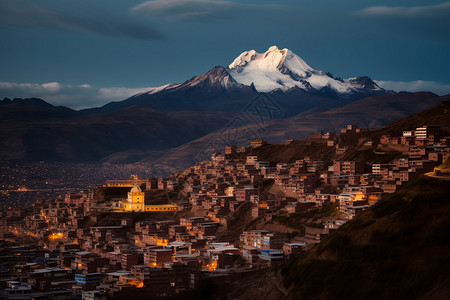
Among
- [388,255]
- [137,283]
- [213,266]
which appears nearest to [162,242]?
[213,266]

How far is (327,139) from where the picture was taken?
2953 inches

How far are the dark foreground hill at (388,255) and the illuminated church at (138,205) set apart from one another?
24.9 meters

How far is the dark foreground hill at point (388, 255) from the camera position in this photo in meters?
33.5

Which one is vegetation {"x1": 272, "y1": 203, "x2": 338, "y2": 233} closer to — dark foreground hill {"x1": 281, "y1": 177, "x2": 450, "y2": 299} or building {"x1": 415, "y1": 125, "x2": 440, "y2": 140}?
dark foreground hill {"x1": 281, "y1": 177, "x2": 450, "y2": 299}

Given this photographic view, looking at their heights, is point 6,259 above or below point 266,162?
below

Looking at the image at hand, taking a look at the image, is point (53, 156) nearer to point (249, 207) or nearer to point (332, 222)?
point (249, 207)

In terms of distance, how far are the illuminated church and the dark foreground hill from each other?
981 inches

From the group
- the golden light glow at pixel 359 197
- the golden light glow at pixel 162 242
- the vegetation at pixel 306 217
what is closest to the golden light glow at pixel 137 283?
the vegetation at pixel 306 217

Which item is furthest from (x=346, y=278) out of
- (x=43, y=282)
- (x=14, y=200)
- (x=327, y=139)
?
(x=14, y=200)

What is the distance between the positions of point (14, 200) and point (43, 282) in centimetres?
5644

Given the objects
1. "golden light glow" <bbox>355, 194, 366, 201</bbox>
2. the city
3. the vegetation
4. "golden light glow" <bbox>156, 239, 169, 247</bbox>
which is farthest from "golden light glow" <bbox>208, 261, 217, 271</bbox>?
"golden light glow" <bbox>355, 194, 366, 201</bbox>

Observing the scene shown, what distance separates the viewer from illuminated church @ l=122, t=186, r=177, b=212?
64438mm

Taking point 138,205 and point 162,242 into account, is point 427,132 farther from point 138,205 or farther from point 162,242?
point 138,205

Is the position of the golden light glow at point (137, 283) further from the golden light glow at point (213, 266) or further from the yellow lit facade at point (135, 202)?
the yellow lit facade at point (135, 202)
